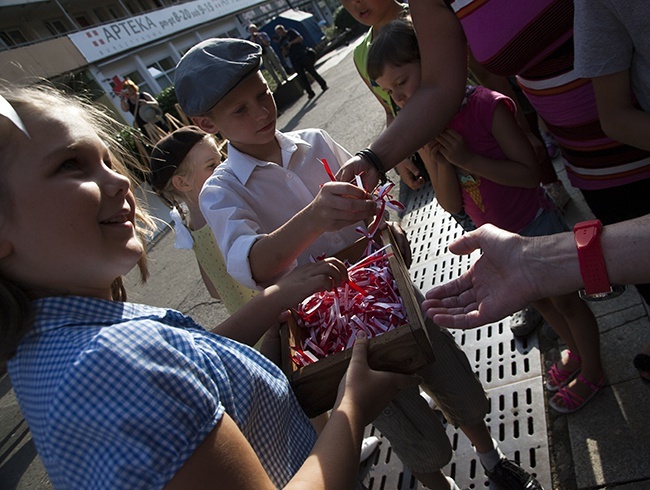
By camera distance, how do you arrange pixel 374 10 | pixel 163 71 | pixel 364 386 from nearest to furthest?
pixel 364 386 < pixel 374 10 < pixel 163 71

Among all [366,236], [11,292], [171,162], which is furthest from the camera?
[171,162]

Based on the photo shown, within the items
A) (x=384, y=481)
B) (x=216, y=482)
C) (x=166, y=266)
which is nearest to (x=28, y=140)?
(x=216, y=482)

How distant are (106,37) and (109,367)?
2817 centimetres

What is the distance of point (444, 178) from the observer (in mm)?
2480

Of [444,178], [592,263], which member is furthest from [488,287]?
[444,178]

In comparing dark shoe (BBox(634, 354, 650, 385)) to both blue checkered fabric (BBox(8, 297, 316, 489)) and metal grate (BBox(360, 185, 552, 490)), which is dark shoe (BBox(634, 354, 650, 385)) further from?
blue checkered fabric (BBox(8, 297, 316, 489))

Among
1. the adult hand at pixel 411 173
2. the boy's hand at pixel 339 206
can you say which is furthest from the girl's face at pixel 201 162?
the boy's hand at pixel 339 206

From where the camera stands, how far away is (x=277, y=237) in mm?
1941

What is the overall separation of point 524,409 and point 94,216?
232 cm

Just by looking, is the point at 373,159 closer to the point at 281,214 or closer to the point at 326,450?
the point at 281,214

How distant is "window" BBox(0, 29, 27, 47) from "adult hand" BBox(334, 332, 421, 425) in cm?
2801

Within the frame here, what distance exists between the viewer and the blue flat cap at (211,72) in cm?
211

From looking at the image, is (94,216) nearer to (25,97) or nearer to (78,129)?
(78,129)

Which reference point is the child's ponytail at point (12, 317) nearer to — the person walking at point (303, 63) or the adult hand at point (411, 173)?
the adult hand at point (411, 173)
